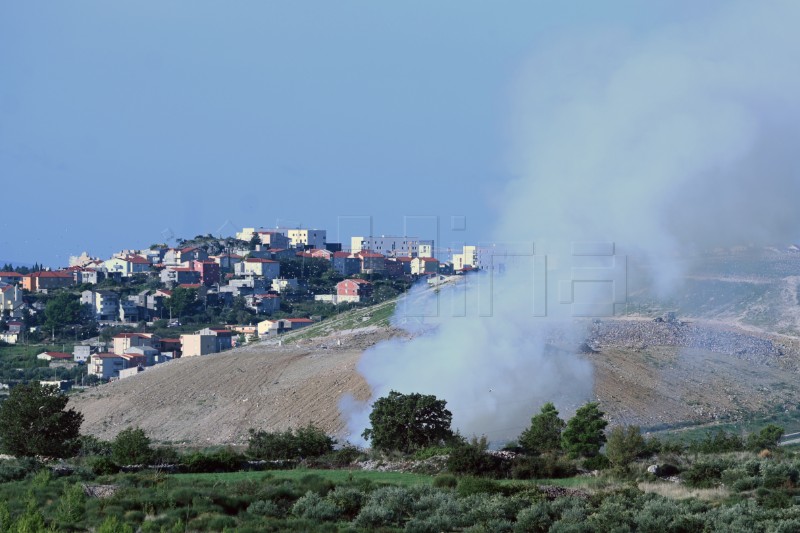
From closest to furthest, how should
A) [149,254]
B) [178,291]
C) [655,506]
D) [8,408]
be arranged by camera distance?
[655,506] < [8,408] < [178,291] < [149,254]

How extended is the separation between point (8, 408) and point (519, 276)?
713 inches

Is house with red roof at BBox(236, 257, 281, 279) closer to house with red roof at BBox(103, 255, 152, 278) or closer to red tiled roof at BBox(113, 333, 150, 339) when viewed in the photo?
house with red roof at BBox(103, 255, 152, 278)

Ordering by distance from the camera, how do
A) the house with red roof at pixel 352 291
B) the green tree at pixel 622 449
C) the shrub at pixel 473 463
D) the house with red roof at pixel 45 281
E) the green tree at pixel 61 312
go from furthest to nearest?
the house with red roof at pixel 45 281, the house with red roof at pixel 352 291, the green tree at pixel 61 312, the green tree at pixel 622 449, the shrub at pixel 473 463

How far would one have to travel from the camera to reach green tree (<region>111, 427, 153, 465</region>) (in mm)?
28016

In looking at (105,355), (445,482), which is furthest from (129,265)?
(445,482)

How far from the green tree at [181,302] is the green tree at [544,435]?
61.4 meters

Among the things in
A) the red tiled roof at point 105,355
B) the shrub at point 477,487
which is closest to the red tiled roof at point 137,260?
the red tiled roof at point 105,355

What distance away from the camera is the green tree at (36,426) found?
29.8 metres

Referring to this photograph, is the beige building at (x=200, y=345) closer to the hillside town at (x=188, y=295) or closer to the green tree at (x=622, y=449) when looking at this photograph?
the hillside town at (x=188, y=295)

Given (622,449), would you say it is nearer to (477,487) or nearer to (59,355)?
(477,487)

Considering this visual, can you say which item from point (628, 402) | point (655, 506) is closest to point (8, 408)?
point (655, 506)

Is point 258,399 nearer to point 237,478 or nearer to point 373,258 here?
point 237,478

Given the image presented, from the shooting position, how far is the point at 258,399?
145ft

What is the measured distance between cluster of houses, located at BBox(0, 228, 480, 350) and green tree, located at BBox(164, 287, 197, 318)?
0.57m
